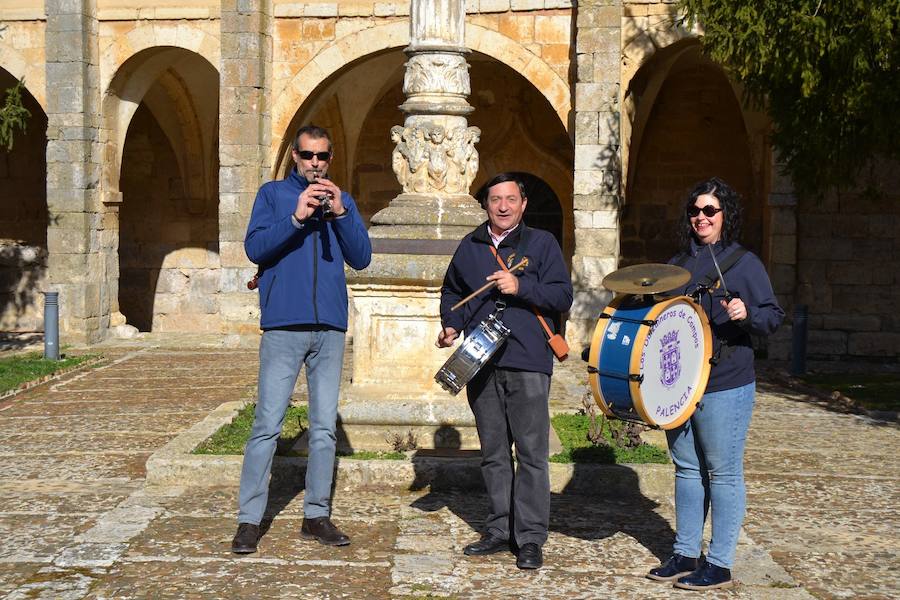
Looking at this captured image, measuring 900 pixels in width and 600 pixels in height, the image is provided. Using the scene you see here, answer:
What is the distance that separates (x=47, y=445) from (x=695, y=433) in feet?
15.6

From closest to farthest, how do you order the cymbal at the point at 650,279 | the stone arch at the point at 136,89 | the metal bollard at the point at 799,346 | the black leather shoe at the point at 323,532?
the cymbal at the point at 650,279, the black leather shoe at the point at 323,532, the metal bollard at the point at 799,346, the stone arch at the point at 136,89

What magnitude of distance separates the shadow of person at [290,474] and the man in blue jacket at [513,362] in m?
1.03

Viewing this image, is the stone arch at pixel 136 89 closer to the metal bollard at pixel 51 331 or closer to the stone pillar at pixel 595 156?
the metal bollard at pixel 51 331

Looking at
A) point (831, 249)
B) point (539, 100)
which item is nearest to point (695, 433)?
point (831, 249)

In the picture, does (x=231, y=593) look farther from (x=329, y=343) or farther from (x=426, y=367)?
(x=426, y=367)

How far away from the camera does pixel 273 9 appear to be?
49.3 ft

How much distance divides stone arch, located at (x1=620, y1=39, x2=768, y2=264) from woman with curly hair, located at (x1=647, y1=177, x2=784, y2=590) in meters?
11.9

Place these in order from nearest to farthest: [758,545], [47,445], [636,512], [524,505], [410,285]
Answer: [524,505]
[758,545]
[636,512]
[410,285]
[47,445]

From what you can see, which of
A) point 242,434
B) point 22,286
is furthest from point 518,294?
point 22,286

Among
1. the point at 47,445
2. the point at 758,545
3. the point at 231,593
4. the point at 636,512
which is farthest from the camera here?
the point at 47,445

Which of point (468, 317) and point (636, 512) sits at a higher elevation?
point (468, 317)

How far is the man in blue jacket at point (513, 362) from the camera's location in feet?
17.0

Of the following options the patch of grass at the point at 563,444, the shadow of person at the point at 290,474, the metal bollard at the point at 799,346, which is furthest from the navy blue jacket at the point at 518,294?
the metal bollard at the point at 799,346

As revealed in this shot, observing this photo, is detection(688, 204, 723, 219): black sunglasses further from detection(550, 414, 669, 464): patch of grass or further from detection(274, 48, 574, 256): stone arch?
detection(274, 48, 574, 256): stone arch
